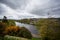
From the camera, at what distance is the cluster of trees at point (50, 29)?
4.11 m

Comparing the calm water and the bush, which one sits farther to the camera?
the calm water

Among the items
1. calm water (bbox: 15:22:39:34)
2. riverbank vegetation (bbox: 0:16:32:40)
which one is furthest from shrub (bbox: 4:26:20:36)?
calm water (bbox: 15:22:39:34)

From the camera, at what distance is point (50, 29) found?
4113 mm

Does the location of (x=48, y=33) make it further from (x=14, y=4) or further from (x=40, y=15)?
(x=14, y=4)

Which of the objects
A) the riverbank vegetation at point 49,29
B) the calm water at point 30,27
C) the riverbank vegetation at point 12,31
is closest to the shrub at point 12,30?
the riverbank vegetation at point 12,31

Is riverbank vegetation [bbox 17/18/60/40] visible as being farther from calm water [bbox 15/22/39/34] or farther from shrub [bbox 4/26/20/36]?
shrub [bbox 4/26/20/36]

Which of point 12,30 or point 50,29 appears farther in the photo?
point 12,30

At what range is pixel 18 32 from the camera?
430 cm

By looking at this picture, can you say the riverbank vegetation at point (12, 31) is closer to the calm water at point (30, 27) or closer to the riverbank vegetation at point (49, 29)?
the calm water at point (30, 27)

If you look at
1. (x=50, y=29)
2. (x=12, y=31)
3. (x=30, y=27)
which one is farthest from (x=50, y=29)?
(x=12, y=31)

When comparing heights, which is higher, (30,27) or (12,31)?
(30,27)

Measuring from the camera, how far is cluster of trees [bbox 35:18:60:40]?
4.11 meters

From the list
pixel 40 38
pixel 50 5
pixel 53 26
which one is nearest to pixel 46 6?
pixel 50 5

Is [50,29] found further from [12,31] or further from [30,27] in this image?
[12,31]
